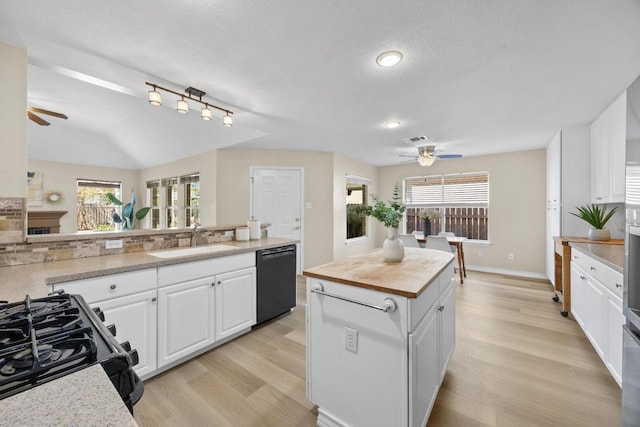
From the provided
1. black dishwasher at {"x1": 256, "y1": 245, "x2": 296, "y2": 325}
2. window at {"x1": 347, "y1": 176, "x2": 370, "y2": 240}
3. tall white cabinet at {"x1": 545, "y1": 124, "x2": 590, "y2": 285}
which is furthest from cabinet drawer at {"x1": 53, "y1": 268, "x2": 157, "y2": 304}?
tall white cabinet at {"x1": 545, "y1": 124, "x2": 590, "y2": 285}

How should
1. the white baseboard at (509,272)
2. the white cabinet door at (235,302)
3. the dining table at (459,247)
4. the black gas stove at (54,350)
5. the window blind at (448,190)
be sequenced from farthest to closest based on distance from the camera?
1. the window blind at (448,190)
2. the white baseboard at (509,272)
3. the dining table at (459,247)
4. the white cabinet door at (235,302)
5. the black gas stove at (54,350)

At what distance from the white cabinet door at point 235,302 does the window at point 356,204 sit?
345 cm

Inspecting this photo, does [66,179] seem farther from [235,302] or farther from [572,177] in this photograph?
[572,177]

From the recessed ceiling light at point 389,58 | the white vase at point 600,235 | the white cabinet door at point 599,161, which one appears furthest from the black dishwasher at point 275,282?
the white cabinet door at point 599,161

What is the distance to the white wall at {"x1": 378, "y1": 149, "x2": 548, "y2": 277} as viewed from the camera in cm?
460

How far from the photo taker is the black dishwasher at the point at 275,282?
2681 millimetres

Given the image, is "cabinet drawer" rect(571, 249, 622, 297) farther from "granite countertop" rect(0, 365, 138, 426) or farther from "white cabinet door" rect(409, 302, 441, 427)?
"granite countertop" rect(0, 365, 138, 426)

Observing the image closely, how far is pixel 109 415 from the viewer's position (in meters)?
0.47

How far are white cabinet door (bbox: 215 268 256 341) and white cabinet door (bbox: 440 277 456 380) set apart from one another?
1.74 meters

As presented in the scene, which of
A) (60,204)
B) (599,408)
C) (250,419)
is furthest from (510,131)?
(60,204)

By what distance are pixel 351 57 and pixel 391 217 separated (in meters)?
1.24

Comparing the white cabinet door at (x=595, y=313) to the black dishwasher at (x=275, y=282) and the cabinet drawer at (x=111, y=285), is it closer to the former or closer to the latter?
the black dishwasher at (x=275, y=282)

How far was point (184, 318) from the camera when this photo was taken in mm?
2053

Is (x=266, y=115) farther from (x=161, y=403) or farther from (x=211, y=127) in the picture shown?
(x=161, y=403)
